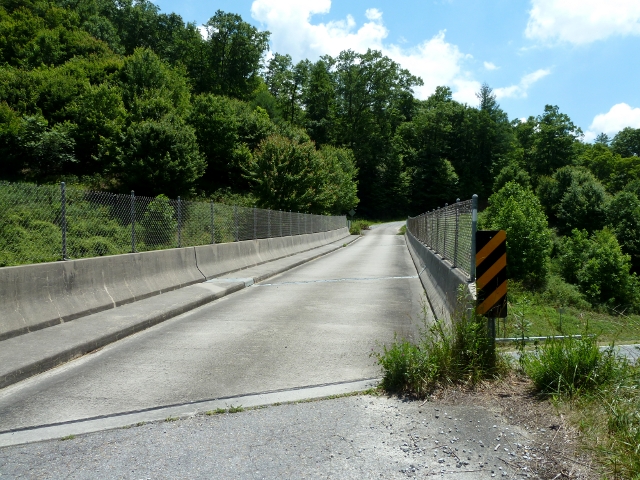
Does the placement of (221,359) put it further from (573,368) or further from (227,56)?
(227,56)

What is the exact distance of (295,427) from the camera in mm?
4289

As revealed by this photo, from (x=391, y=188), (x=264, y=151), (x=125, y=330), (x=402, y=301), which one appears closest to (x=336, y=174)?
(x=264, y=151)

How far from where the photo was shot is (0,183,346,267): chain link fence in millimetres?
8062

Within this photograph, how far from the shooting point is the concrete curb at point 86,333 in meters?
5.92

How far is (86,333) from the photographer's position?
24.1ft

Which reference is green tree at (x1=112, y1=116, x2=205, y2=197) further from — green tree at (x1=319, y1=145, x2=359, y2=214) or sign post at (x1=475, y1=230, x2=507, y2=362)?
sign post at (x1=475, y1=230, x2=507, y2=362)

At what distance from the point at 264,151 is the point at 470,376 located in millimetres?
37566

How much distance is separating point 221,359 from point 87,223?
491 cm

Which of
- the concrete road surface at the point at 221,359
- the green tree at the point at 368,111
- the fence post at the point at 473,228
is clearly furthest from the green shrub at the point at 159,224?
the green tree at the point at 368,111

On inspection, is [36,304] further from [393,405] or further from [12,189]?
[393,405]

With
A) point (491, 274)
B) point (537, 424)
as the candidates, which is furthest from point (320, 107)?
point (537, 424)

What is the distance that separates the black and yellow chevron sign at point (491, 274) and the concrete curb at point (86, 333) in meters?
4.85

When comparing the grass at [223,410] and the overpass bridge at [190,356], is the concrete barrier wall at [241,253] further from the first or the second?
the grass at [223,410]

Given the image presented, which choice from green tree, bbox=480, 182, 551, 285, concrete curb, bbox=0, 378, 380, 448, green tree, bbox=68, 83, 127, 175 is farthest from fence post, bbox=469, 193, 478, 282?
green tree, bbox=68, 83, 127, 175
